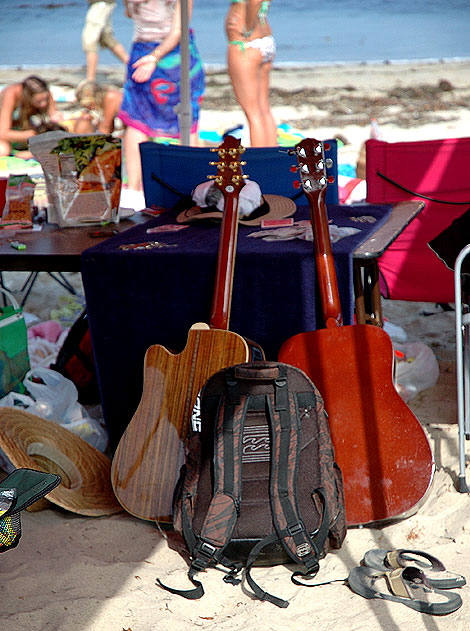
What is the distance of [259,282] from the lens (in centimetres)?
230

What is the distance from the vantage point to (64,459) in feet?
7.55

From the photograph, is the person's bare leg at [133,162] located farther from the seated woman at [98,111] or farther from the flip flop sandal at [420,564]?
the flip flop sandal at [420,564]

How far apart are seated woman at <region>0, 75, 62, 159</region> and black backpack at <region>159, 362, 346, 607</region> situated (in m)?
4.74

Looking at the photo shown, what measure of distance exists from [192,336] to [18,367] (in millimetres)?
853

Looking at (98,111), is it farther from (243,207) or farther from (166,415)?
(166,415)

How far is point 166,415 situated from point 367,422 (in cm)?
56

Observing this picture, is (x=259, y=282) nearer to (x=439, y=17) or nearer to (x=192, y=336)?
(x=192, y=336)

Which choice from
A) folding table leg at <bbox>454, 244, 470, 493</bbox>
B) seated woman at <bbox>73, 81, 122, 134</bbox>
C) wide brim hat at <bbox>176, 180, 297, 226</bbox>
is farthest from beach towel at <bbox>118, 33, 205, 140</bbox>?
folding table leg at <bbox>454, 244, 470, 493</bbox>

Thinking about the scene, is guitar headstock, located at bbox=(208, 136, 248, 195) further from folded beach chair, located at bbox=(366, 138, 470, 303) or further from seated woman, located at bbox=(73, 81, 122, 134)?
seated woman, located at bbox=(73, 81, 122, 134)

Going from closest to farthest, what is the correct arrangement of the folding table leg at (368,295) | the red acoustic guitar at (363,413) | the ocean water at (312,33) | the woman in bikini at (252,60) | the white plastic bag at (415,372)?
the red acoustic guitar at (363,413) → the folding table leg at (368,295) → the white plastic bag at (415,372) → the woman in bikini at (252,60) → the ocean water at (312,33)

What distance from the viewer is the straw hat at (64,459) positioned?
7.32ft

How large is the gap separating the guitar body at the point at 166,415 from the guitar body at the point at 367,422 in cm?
20

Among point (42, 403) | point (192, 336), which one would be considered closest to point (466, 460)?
point (192, 336)

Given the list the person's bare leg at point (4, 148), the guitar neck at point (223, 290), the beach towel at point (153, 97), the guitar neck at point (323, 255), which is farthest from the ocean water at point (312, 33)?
the guitar neck at point (223, 290)
